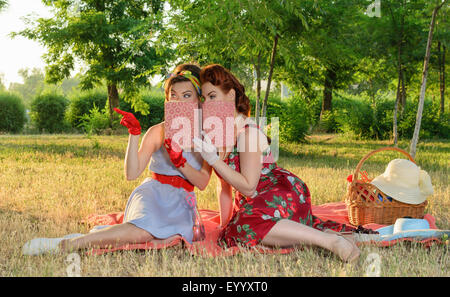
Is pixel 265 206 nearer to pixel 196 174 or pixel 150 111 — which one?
pixel 196 174

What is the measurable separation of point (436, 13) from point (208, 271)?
216 inches

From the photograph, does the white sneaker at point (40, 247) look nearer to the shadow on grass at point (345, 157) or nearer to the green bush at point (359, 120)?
the shadow on grass at point (345, 157)

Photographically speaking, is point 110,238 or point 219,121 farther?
point 110,238

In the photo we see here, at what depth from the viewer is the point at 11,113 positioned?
65.1 feet

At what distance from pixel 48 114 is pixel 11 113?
1.62 m

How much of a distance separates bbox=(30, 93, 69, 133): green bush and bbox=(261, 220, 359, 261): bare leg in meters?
19.1

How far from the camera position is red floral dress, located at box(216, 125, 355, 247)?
2932 millimetres

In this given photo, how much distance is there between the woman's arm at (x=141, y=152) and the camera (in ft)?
10.1

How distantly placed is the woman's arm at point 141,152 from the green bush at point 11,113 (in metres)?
19.0

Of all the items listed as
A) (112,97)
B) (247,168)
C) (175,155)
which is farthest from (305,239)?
(112,97)

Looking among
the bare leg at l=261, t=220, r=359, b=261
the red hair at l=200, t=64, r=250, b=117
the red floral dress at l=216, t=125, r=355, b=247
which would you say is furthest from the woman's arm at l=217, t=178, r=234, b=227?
the red hair at l=200, t=64, r=250, b=117

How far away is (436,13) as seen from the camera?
20.1ft

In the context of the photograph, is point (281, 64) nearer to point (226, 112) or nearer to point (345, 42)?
point (345, 42)

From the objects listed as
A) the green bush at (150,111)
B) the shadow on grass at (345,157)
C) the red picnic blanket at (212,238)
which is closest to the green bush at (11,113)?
the green bush at (150,111)
